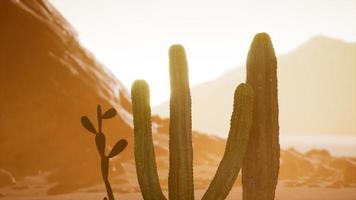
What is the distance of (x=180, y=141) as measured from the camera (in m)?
8.37

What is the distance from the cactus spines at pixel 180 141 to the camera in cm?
834

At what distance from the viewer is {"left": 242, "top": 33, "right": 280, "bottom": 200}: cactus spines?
909 centimetres

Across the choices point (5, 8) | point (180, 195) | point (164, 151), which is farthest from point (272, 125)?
point (5, 8)

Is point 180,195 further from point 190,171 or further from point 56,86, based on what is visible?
point 56,86

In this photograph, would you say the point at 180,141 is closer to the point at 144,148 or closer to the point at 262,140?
the point at 144,148

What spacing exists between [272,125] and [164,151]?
963 inches

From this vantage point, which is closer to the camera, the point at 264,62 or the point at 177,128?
the point at 177,128

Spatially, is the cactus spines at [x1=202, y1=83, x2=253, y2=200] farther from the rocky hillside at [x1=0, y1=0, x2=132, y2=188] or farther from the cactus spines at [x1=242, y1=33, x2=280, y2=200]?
the rocky hillside at [x1=0, y1=0, x2=132, y2=188]

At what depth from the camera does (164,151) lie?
3338 cm

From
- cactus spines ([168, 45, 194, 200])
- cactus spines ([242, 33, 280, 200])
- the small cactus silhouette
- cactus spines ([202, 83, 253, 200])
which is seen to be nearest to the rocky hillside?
cactus spines ([242, 33, 280, 200])

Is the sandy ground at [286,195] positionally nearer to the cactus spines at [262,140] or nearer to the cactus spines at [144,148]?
the cactus spines at [262,140]

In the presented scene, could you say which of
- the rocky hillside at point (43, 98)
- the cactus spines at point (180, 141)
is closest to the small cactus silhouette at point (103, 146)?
the cactus spines at point (180, 141)

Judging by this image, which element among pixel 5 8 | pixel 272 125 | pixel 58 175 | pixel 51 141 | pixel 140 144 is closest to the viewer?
pixel 140 144

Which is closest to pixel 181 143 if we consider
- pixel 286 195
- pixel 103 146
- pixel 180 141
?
pixel 180 141
